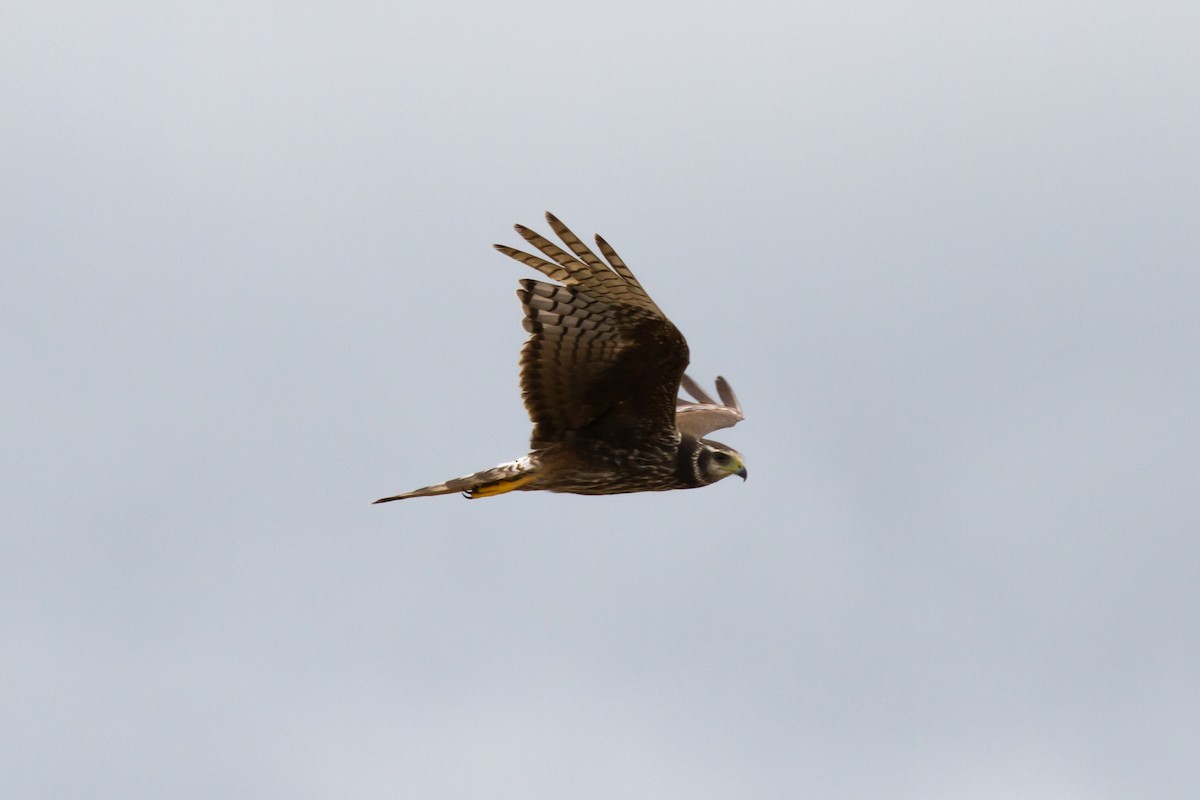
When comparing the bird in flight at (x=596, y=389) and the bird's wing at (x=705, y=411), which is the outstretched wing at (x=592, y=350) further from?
the bird's wing at (x=705, y=411)

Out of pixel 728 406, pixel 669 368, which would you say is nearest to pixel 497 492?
pixel 669 368

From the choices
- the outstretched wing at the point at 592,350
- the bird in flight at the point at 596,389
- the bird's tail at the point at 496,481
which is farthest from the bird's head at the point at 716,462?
the bird's tail at the point at 496,481

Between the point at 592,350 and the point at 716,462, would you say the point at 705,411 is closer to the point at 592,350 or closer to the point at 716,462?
the point at 716,462

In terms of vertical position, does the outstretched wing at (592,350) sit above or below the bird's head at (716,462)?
above

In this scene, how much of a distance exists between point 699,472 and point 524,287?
2.25 meters

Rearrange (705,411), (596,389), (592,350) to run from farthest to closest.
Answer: (705,411), (596,389), (592,350)

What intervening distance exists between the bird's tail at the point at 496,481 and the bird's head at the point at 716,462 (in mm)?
1333

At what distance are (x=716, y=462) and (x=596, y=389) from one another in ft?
4.32

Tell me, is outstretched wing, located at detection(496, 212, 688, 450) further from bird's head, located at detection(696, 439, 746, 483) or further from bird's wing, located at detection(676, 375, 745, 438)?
bird's wing, located at detection(676, 375, 745, 438)

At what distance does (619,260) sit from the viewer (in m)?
12.3

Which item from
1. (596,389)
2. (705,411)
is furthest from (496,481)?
(705,411)

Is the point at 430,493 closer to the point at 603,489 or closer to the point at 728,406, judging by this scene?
the point at 603,489

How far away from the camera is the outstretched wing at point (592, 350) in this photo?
12.4m

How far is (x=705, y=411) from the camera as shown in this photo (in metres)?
17.0
